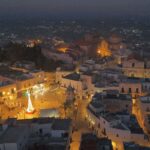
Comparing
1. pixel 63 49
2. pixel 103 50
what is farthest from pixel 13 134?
pixel 63 49

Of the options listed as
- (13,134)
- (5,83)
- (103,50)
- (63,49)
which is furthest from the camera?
(63,49)

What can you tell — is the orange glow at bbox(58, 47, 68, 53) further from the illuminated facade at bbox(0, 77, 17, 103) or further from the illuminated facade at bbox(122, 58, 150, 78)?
the illuminated facade at bbox(0, 77, 17, 103)

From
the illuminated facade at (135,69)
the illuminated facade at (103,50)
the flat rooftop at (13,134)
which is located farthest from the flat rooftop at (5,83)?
the illuminated facade at (103,50)

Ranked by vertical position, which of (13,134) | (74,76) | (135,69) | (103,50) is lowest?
(103,50)

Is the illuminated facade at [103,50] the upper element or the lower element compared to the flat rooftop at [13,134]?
lower

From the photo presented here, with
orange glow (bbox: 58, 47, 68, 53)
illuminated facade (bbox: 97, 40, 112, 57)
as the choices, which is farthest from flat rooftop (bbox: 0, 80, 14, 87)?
illuminated facade (bbox: 97, 40, 112, 57)

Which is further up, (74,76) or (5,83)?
(5,83)

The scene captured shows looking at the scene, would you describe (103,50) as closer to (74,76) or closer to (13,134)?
(74,76)

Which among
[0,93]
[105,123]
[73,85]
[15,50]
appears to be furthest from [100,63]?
[105,123]

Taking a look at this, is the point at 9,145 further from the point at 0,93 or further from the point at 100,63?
the point at 100,63

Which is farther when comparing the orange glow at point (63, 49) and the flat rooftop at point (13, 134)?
the orange glow at point (63, 49)

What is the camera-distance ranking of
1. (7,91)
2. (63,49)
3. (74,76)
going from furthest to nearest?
(63,49) < (74,76) < (7,91)

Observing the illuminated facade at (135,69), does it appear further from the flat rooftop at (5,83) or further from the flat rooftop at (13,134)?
the flat rooftop at (13,134)
